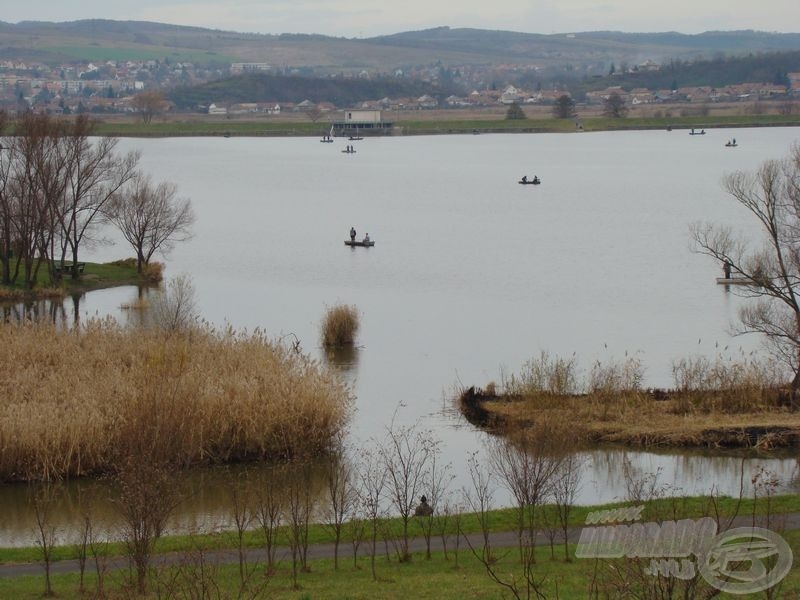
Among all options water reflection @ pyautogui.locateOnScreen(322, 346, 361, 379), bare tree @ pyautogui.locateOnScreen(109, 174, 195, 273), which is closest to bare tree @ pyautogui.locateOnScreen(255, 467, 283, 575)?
water reflection @ pyautogui.locateOnScreen(322, 346, 361, 379)

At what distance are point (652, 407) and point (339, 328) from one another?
12759mm

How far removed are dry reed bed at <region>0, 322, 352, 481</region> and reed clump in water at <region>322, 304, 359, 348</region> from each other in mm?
8876

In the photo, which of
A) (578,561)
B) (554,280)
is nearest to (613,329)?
(554,280)

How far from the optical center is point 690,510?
1964cm

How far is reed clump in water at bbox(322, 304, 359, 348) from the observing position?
131 ft

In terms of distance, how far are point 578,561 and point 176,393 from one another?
11.0m

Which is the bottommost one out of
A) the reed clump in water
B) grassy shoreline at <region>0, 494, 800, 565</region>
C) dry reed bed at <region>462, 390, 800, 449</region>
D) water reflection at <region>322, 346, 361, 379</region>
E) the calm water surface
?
the calm water surface

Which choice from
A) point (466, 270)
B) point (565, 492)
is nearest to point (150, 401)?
point (565, 492)

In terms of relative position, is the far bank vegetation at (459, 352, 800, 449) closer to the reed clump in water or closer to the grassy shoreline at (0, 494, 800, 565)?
the grassy shoreline at (0, 494, 800, 565)

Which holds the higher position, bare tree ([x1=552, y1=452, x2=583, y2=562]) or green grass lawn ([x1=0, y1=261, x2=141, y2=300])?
bare tree ([x1=552, y1=452, x2=583, y2=562])

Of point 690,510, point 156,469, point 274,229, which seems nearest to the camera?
point 156,469

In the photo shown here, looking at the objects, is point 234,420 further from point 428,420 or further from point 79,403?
point 428,420

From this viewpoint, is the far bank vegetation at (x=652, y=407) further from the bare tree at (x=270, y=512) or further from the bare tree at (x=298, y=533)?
the bare tree at (x=298, y=533)

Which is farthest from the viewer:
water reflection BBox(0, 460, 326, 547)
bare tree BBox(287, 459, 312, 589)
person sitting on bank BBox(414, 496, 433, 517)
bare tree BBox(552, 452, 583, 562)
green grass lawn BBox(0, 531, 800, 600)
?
water reflection BBox(0, 460, 326, 547)
